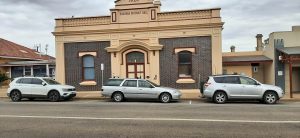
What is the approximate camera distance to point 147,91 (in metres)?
20.2

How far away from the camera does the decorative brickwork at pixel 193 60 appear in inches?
979

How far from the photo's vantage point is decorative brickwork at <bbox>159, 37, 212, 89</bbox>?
2488 cm

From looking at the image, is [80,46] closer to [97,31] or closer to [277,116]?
[97,31]

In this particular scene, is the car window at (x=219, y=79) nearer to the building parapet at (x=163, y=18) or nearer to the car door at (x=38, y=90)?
the building parapet at (x=163, y=18)

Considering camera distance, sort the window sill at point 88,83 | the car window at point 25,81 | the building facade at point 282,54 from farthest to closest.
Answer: the window sill at point 88,83, the building facade at point 282,54, the car window at point 25,81

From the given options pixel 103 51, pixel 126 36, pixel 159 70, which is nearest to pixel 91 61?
pixel 103 51

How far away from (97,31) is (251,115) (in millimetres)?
15050

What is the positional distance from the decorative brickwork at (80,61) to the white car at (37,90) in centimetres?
453

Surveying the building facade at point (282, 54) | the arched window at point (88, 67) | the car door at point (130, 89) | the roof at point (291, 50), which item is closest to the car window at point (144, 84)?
the car door at point (130, 89)

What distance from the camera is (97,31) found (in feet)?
84.9

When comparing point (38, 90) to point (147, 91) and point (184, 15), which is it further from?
point (184, 15)

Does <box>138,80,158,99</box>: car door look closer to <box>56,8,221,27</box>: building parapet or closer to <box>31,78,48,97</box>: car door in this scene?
<box>31,78,48,97</box>: car door

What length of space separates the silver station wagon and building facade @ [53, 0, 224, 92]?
140 inches

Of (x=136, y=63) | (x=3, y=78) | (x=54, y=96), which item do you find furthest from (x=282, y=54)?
(x=3, y=78)
